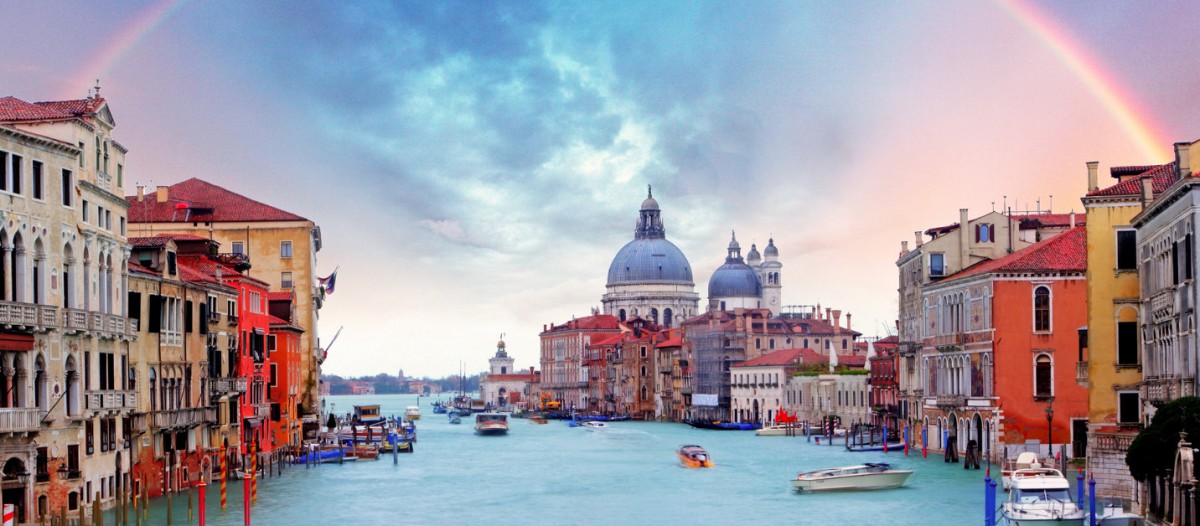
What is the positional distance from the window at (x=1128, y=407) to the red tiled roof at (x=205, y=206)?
33969mm

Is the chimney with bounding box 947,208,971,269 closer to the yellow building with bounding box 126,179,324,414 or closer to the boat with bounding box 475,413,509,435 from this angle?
the yellow building with bounding box 126,179,324,414

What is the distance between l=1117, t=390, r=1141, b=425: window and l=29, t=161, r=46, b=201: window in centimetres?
2011

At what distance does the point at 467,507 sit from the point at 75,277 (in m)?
14.6

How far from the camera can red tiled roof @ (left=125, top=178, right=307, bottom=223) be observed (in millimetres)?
55875

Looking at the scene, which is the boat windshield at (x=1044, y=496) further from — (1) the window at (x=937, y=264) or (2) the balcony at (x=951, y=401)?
(1) the window at (x=937, y=264)

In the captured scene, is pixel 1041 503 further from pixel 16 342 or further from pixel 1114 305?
pixel 16 342

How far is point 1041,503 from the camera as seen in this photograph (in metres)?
27.8

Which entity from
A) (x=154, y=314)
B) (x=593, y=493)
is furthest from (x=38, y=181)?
(x=593, y=493)

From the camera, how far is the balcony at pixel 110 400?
27.8m

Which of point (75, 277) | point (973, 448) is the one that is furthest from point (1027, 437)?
point (75, 277)

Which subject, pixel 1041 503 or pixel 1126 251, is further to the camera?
pixel 1126 251

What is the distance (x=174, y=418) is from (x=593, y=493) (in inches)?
532

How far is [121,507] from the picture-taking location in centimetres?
3014

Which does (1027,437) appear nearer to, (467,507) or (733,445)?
(467,507)
